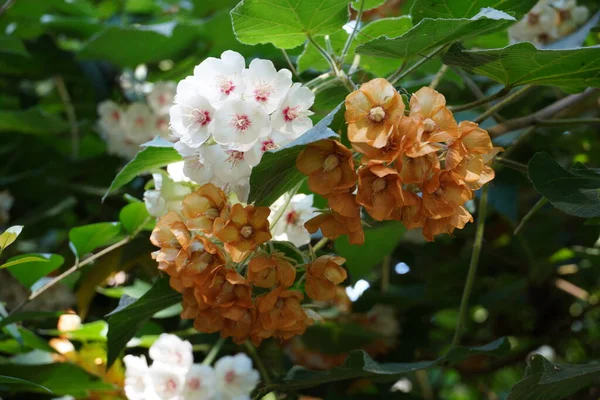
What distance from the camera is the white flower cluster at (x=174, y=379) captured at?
1.08 metres

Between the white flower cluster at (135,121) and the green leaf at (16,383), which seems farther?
the white flower cluster at (135,121)

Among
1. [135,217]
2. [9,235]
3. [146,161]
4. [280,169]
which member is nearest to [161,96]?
[135,217]

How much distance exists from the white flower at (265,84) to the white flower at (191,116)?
5 cm

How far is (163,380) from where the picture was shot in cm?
108

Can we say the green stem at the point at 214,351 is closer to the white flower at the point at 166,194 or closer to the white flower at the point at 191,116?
the white flower at the point at 166,194

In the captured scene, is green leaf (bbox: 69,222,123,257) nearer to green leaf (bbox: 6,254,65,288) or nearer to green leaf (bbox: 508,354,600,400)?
green leaf (bbox: 6,254,65,288)

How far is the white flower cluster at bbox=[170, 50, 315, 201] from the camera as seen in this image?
A: 33.6 inches

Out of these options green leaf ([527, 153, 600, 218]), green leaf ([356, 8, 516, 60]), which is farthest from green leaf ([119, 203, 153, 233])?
green leaf ([527, 153, 600, 218])

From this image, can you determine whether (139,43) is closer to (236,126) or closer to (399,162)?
(236,126)

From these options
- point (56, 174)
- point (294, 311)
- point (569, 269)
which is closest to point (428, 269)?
point (569, 269)

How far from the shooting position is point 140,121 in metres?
1.80

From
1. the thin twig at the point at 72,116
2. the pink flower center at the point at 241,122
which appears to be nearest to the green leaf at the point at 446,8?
the pink flower center at the point at 241,122

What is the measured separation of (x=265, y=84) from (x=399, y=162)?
8.3 inches

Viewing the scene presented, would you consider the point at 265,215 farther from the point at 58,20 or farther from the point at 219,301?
the point at 58,20
